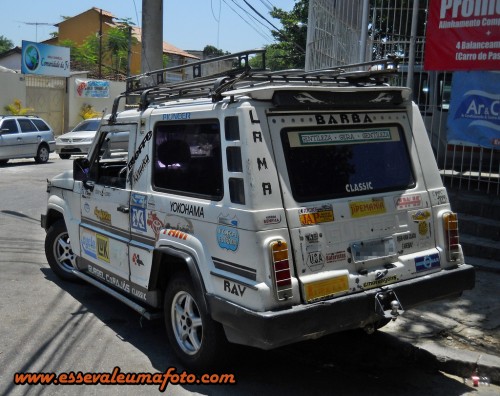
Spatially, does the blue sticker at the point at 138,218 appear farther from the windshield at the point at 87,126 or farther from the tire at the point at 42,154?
the windshield at the point at 87,126

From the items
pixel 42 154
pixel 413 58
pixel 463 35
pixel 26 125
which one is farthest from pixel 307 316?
pixel 42 154

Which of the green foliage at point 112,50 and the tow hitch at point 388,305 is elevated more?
the green foliage at point 112,50

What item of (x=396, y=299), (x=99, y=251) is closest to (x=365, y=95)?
(x=396, y=299)

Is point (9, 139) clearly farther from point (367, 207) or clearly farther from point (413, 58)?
point (367, 207)

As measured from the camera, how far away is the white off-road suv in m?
3.84

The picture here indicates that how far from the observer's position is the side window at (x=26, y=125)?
A: 19.6m

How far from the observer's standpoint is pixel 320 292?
393 centimetres

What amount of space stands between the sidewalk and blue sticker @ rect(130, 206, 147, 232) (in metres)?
2.39

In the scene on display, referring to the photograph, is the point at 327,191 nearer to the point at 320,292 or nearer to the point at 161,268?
the point at 320,292

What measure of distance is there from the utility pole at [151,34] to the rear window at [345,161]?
5347 mm

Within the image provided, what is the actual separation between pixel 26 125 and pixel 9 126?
0.79 meters

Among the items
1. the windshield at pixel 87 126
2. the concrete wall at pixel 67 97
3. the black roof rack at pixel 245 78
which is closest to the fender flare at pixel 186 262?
the black roof rack at pixel 245 78

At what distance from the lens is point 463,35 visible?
26.0 feet

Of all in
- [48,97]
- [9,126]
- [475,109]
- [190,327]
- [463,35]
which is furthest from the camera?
[48,97]
